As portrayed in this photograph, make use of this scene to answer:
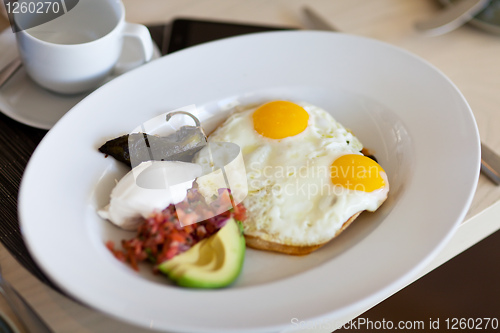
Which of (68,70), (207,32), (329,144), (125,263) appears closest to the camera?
(125,263)

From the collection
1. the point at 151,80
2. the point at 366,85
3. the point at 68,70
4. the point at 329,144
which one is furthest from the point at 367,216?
the point at 68,70

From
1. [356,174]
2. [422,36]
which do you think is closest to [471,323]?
[356,174]

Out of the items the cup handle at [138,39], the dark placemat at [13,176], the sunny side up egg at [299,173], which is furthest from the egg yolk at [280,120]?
the dark placemat at [13,176]

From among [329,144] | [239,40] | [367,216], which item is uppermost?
[239,40]

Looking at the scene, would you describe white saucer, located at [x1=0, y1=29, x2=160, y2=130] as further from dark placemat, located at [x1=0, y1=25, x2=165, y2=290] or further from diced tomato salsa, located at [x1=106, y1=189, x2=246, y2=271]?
diced tomato salsa, located at [x1=106, y1=189, x2=246, y2=271]

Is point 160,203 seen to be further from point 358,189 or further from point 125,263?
point 358,189

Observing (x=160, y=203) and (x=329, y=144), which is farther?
(x=329, y=144)

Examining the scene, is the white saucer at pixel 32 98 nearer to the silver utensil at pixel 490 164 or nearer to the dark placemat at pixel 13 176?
the dark placemat at pixel 13 176
